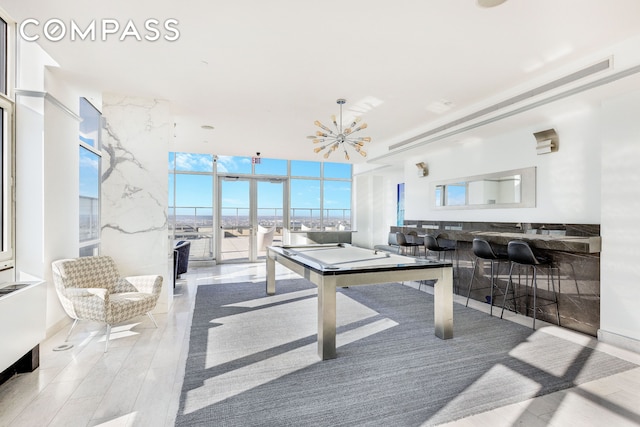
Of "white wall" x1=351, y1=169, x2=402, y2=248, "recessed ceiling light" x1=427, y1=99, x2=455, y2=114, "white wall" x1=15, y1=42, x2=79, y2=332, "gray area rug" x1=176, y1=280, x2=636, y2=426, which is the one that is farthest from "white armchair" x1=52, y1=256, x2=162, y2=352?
"white wall" x1=351, y1=169, x2=402, y2=248

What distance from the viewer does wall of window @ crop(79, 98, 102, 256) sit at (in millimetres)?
4211

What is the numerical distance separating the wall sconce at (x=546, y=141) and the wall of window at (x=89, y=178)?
573 centimetres

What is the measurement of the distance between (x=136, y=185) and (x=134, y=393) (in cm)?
270

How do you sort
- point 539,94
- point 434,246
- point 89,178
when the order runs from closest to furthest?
point 539,94 → point 89,178 → point 434,246

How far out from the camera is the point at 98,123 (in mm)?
4855

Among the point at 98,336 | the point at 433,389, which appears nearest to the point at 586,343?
the point at 433,389

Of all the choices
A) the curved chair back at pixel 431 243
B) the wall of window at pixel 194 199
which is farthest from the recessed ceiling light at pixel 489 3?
the wall of window at pixel 194 199

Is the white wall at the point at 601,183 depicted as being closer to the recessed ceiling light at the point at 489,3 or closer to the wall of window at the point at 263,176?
the recessed ceiling light at the point at 489,3

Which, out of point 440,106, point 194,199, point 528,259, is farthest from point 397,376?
point 194,199

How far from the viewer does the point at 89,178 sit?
14.5 ft

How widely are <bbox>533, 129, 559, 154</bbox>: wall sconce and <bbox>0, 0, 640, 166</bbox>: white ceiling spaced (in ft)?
0.68

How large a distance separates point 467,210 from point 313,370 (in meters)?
3.89

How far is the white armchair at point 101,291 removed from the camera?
117 inches

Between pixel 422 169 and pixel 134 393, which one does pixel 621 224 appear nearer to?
pixel 422 169
